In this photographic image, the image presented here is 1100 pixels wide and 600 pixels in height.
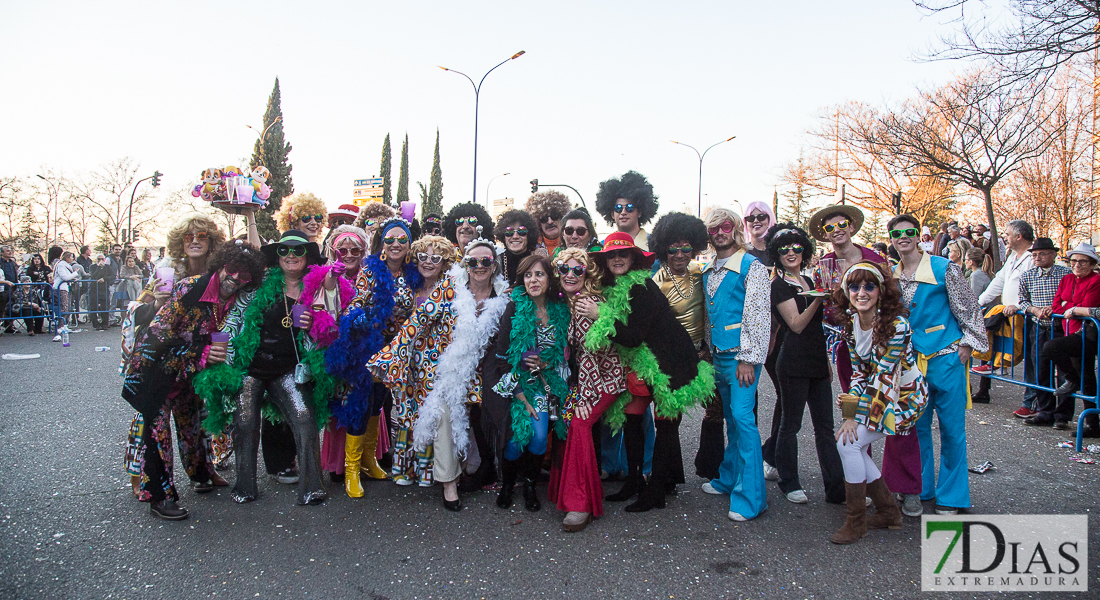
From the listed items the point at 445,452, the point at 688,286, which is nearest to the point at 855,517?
the point at 688,286

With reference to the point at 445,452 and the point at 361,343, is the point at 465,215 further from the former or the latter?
the point at 445,452

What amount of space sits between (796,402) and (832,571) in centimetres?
123

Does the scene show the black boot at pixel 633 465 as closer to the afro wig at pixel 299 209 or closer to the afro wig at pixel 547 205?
the afro wig at pixel 547 205

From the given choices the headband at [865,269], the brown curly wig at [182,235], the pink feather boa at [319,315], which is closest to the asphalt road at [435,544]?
the pink feather boa at [319,315]

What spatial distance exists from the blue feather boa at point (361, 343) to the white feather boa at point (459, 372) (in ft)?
1.50

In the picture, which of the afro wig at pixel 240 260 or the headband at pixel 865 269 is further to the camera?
the afro wig at pixel 240 260

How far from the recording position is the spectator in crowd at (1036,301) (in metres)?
6.32

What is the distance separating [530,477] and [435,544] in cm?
83

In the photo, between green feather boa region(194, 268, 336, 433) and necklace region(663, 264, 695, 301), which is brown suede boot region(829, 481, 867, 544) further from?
green feather boa region(194, 268, 336, 433)

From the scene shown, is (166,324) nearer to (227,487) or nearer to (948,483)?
(227,487)

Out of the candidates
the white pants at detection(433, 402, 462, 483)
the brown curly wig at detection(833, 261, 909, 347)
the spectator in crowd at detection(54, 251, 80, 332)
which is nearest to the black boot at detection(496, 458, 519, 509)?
the white pants at detection(433, 402, 462, 483)

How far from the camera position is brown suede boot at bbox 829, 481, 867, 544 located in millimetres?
3535

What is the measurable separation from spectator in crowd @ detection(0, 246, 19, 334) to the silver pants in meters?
12.8

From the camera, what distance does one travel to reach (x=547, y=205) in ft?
18.7
